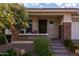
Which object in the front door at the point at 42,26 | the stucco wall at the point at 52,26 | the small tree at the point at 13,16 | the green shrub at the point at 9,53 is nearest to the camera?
the small tree at the point at 13,16

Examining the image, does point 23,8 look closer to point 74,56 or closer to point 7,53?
point 7,53

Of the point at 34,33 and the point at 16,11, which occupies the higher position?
the point at 16,11

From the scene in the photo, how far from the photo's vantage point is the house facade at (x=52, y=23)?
10648 mm

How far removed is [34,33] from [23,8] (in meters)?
0.94

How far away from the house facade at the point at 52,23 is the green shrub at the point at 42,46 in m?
0.18

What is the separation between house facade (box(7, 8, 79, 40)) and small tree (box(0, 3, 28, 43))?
206mm

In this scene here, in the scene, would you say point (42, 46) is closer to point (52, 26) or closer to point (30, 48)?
point (30, 48)

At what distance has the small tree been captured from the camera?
10.5m

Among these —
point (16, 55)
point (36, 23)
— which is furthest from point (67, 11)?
point (16, 55)

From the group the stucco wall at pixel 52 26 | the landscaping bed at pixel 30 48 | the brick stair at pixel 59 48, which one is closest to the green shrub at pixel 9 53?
the landscaping bed at pixel 30 48

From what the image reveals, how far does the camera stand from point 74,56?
34.8 feet

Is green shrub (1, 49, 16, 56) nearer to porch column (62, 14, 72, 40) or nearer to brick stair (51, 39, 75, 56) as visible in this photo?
brick stair (51, 39, 75, 56)

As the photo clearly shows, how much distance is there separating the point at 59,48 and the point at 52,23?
2.99 feet

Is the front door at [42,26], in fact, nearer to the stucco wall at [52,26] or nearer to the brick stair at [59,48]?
the stucco wall at [52,26]
